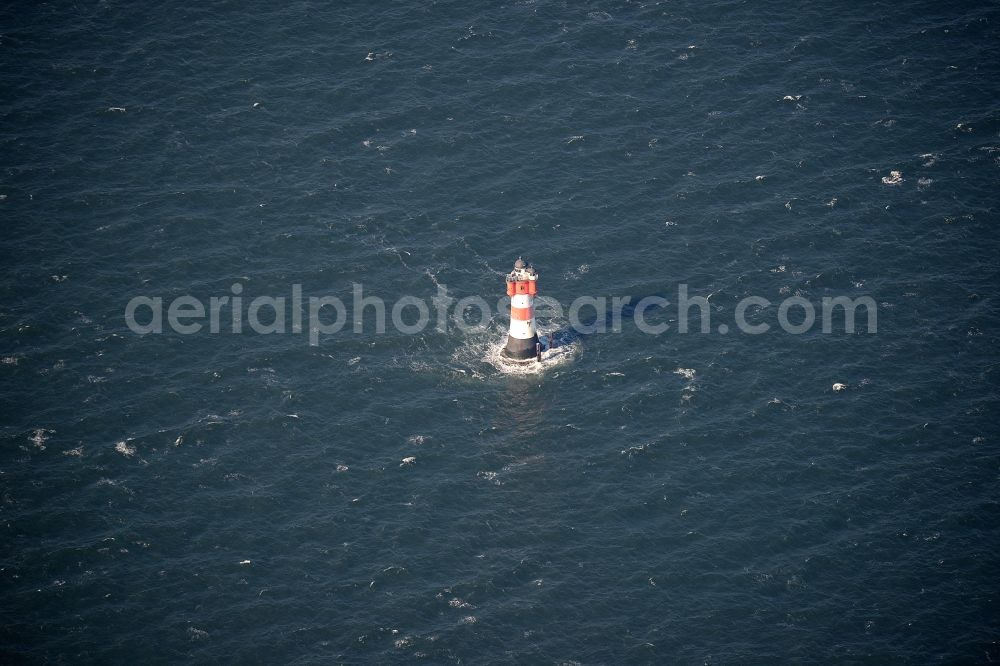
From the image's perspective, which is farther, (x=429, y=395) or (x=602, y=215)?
(x=602, y=215)

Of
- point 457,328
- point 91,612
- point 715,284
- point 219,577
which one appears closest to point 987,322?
point 715,284

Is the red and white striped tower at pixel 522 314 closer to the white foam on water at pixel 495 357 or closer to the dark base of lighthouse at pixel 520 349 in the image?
the dark base of lighthouse at pixel 520 349

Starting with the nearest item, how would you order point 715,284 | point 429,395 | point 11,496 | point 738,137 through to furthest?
point 11,496, point 429,395, point 715,284, point 738,137

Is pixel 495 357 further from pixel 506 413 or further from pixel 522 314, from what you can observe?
pixel 506 413

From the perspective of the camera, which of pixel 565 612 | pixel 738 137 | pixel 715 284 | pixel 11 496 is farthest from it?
pixel 738 137

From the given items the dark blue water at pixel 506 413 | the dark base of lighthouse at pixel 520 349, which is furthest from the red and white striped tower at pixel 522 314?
the dark blue water at pixel 506 413

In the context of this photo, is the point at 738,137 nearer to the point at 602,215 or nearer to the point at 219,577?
the point at 602,215

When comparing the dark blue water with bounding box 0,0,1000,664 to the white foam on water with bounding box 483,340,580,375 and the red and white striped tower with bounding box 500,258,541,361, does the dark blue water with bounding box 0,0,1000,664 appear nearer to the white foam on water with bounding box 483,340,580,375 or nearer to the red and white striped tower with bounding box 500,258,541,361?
the white foam on water with bounding box 483,340,580,375

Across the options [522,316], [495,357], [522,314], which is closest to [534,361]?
[495,357]

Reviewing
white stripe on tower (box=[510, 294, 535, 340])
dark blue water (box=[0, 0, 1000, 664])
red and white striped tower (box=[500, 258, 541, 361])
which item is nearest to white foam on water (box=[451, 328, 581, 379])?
dark blue water (box=[0, 0, 1000, 664])
